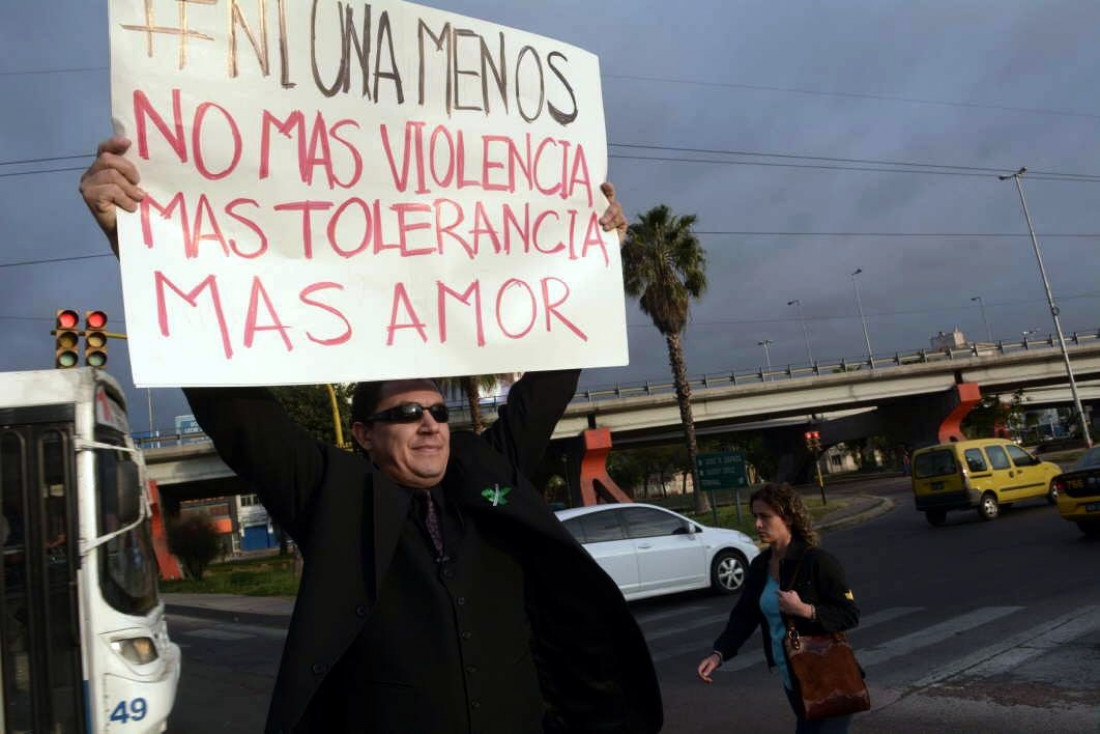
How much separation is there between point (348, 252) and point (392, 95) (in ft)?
1.73

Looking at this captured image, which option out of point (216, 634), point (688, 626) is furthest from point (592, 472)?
point (688, 626)

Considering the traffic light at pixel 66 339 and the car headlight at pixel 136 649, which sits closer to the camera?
the car headlight at pixel 136 649

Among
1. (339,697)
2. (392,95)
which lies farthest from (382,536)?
(392,95)

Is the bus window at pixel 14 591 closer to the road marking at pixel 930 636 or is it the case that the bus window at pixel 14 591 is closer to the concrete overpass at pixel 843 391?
the road marking at pixel 930 636

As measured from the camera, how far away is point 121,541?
6277 millimetres

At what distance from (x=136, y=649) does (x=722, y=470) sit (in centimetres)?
1971

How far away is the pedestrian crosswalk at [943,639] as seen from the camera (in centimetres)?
703

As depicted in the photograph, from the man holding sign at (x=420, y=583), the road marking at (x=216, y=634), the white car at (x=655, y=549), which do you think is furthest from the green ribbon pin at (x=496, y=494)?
the road marking at (x=216, y=634)

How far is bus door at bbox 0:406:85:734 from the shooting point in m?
5.52

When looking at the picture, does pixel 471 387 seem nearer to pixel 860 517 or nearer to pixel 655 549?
pixel 860 517

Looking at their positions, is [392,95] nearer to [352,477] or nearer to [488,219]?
[488,219]

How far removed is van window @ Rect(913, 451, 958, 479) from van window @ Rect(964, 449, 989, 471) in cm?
31

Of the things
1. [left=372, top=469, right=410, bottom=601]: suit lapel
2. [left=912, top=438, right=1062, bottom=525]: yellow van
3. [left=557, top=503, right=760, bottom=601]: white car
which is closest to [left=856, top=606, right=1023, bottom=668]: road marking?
[left=557, top=503, right=760, bottom=601]: white car

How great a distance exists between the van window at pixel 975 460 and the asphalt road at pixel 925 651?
3136mm
